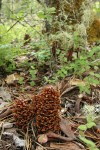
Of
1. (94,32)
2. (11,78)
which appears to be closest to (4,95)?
(11,78)

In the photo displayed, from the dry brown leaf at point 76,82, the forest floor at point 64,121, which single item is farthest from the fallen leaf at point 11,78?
the dry brown leaf at point 76,82

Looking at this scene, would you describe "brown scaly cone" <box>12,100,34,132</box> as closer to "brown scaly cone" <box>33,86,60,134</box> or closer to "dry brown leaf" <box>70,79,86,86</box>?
"brown scaly cone" <box>33,86,60,134</box>

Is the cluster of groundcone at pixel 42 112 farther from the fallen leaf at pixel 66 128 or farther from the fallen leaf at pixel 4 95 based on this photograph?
the fallen leaf at pixel 4 95

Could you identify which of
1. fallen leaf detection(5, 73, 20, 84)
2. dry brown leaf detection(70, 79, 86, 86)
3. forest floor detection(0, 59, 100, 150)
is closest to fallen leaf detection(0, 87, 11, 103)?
forest floor detection(0, 59, 100, 150)

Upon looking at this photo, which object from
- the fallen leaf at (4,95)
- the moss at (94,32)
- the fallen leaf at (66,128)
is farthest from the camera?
the moss at (94,32)

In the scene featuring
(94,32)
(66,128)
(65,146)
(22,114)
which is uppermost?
(94,32)

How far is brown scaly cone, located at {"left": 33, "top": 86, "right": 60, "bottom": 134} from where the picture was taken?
2.23m

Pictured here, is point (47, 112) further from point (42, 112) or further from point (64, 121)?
point (64, 121)

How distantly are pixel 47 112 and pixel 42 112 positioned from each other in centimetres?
4

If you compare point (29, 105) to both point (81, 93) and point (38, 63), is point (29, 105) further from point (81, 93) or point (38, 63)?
point (38, 63)

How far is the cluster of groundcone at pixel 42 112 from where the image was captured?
2236 mm

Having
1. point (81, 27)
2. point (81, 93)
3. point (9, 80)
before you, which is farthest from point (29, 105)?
point (81, 27)

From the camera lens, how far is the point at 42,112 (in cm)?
223

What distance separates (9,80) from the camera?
360 cm
